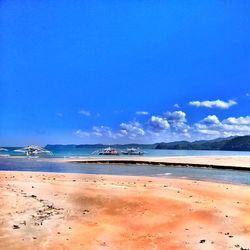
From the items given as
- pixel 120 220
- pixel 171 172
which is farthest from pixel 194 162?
pixel 120 220

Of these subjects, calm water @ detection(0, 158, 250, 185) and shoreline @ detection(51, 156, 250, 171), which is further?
shoreline @ detection(51, 156, 250, 171)

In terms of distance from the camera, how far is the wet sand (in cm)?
1266

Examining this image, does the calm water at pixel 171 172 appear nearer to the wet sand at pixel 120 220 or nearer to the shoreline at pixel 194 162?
the shoreline at pixel 194 162

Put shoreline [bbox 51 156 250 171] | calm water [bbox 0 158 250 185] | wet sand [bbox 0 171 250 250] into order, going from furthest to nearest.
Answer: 1. shoreline [bbox 51 156 250 171]
2. calm water [bbox 0 158 250 185]
3. wet sand [bbox 0 171 250 250]

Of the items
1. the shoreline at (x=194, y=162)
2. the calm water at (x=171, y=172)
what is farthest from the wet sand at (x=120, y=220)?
the shoreline at (x=194, y=162)

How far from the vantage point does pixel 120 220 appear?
16.0m

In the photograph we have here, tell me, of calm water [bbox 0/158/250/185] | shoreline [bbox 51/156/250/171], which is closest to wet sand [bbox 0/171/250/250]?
calm water [bbox 0/158/250/185]

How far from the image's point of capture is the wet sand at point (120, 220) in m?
12.7

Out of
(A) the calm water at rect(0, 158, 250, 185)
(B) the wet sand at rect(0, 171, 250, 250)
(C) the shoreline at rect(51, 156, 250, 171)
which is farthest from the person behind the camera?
(C) the shoreline at rect(51, 156, 250, 171)

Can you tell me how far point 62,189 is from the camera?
80.0ft

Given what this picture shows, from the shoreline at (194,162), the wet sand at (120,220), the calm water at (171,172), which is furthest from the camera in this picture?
the shoreline at (194,162)

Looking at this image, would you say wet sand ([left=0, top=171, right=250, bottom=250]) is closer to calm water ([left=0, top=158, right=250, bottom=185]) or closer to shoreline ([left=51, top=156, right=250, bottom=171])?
calm water ([left=0, top=158, right=250, bottom=185])

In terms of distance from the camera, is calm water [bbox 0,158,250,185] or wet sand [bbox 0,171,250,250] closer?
wet sand [bbox 0,171,250,250]

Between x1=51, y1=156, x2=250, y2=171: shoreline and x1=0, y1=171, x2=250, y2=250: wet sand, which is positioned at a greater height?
x1=51, y1=156, x2=250, y2=171: shoreline
